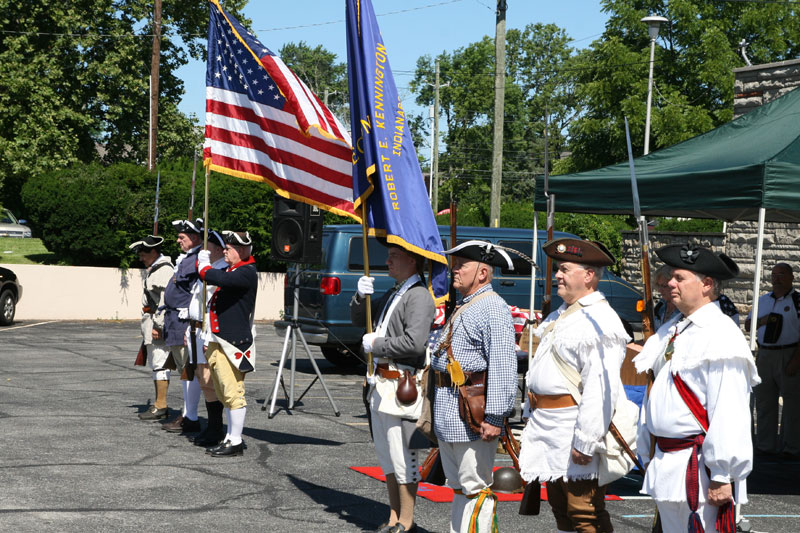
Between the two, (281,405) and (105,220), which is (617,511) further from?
(105,220)

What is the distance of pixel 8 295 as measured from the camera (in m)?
21.6

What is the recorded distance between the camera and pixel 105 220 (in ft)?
81.3

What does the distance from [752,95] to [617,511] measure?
34.5ft

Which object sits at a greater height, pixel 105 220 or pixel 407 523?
pixel 105 220

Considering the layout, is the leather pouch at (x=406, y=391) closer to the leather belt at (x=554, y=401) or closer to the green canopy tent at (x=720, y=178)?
the leather belt at (x=554, y=401)

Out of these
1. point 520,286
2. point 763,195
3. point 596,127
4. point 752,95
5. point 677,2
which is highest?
point 677,2

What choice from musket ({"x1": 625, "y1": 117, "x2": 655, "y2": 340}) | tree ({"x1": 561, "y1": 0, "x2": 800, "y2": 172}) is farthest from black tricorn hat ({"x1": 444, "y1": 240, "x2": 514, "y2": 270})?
tree ({"x1": 561, "y1": 0, "x2": 800, "y2": 172})

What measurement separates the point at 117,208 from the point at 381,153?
1953cm

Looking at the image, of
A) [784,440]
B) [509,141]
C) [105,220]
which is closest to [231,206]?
[105,220]

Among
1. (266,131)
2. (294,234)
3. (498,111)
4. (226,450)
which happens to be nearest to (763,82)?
(498,111)

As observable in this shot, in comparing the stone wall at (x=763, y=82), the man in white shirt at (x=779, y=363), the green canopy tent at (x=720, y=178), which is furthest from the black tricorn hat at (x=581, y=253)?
the stone wall at (x=763, y=82)

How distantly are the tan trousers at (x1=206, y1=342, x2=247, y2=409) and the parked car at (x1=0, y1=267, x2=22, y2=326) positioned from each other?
48.6ft

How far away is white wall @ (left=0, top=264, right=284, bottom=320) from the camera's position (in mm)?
24141

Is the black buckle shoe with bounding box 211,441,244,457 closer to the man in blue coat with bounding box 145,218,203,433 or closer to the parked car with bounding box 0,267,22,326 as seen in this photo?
the man in blue coat with bounding box 145,218,203,433
